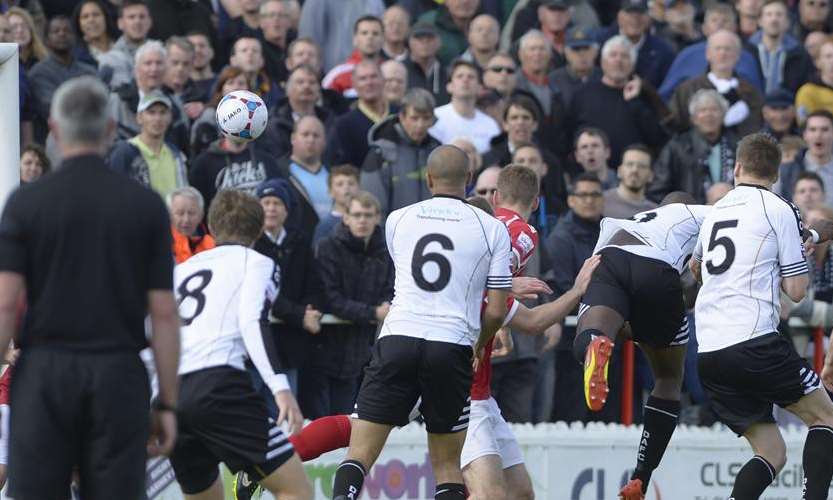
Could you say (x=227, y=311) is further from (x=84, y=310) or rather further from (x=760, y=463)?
(x=760, y=463)

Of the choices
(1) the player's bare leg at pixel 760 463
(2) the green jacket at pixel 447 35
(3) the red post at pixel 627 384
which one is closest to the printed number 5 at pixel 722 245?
(1) the player's bare leg at pixel 760 463

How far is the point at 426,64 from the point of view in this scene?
15734mm

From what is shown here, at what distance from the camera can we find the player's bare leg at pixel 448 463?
929 centimetres

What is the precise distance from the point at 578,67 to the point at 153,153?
4.82 metres

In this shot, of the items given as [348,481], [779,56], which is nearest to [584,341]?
[348,481]

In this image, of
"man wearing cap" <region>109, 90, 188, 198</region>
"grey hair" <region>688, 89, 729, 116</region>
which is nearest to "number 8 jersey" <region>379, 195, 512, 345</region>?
"man wearing cap" <region>109, 90, 188, 198</region>

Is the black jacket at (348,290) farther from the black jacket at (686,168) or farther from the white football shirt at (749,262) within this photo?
the white football shirt at (749,262)

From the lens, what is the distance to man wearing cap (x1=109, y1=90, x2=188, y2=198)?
13.0 meters

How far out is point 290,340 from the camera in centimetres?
1285

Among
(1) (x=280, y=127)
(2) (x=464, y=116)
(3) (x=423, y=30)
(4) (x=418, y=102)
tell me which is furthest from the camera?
(3) (x=423, y=30)

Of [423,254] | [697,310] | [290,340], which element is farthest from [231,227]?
[290,340]

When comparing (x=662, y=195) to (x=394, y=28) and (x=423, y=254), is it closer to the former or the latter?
(x=394, y=28)

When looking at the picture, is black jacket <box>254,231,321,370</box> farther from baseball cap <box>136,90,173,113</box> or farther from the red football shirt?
the red football shirt

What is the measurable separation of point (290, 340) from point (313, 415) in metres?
0.67
